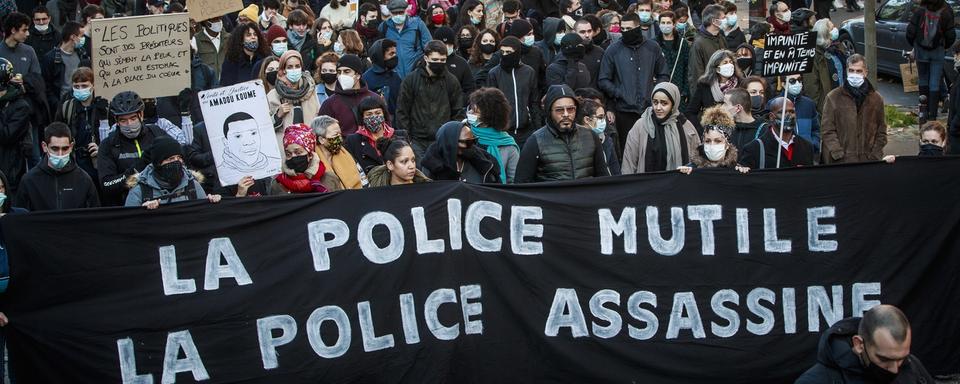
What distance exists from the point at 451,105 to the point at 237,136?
379 cm

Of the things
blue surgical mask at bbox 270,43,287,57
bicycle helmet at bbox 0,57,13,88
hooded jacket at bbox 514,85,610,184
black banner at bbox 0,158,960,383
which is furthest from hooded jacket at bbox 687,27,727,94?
bicycle helmet at bbox 0,57,13,88

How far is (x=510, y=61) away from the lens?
1281 centimetres

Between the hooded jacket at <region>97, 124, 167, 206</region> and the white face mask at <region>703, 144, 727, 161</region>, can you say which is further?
the hooded jacket at <region>97, 124, 167, 206</region>

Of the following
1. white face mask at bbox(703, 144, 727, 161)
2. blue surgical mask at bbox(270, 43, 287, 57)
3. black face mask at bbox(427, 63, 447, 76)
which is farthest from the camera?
blue surgical mask at bbox(270, 43, 287, 57)

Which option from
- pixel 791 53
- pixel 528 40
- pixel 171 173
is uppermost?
pixel 528 40

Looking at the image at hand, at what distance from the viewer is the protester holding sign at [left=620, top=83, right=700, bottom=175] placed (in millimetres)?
10289

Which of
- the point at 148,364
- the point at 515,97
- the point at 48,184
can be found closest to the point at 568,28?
the point at 515,97

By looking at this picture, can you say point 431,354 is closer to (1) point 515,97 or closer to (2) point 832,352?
(2) point 832,352

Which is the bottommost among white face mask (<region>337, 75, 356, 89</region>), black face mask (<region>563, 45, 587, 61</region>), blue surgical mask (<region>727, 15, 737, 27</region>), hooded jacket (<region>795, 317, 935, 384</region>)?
hooded jacket (<region>795, 317, 935, 384</region>)

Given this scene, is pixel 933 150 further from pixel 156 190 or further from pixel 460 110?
pixel 156 190

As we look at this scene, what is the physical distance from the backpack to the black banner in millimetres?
8359

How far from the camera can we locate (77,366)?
25.6 feet

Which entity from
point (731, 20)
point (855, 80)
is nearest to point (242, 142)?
point (855, 80)

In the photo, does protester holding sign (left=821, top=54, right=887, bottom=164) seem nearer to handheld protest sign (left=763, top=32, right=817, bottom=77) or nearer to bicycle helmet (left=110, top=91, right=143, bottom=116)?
handheld protest sign (left=763, top=32, right=817, bottom=77)
